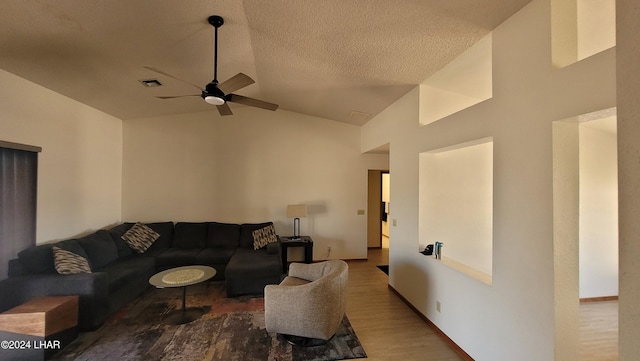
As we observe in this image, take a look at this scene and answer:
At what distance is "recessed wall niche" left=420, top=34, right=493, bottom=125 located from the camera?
2.63m

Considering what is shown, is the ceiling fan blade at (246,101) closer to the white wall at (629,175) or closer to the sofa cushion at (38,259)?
the white wall at (629,175)

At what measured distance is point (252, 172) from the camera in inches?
209

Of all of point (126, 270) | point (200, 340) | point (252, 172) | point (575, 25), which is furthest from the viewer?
point (252, 172)

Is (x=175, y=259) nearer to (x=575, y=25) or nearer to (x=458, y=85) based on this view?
(x=458, y=85)

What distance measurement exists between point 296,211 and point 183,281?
2272mm

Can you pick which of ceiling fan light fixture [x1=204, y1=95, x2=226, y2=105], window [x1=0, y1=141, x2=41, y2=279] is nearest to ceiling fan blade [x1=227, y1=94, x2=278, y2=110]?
ceiling fan light fixture [x1=204, y1=95, x2=226, y2=105]

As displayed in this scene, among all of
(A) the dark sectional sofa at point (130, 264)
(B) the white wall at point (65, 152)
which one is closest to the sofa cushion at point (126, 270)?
(A) the dark sectional sofa at point (130, 264)

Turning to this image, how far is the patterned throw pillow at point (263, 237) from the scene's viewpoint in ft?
15.5

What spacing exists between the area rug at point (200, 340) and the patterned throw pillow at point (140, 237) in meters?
1.22

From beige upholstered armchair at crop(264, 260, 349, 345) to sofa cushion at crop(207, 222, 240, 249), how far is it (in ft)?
7.94

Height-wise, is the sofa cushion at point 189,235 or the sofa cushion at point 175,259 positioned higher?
the sofa cushion at point 189,235

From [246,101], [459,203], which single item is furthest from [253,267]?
[459,203]

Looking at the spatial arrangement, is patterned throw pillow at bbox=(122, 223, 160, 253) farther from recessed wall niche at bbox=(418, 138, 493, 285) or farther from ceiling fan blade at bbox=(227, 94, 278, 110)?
recessed wall niche at bbox=(418, 138, 493, 285)

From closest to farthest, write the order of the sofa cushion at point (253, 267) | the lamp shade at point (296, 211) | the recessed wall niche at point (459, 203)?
the recessed wall niche at point (459, 203)
the sofa cushion at point (253, 267)
the lamp shade at point (296, 211)
